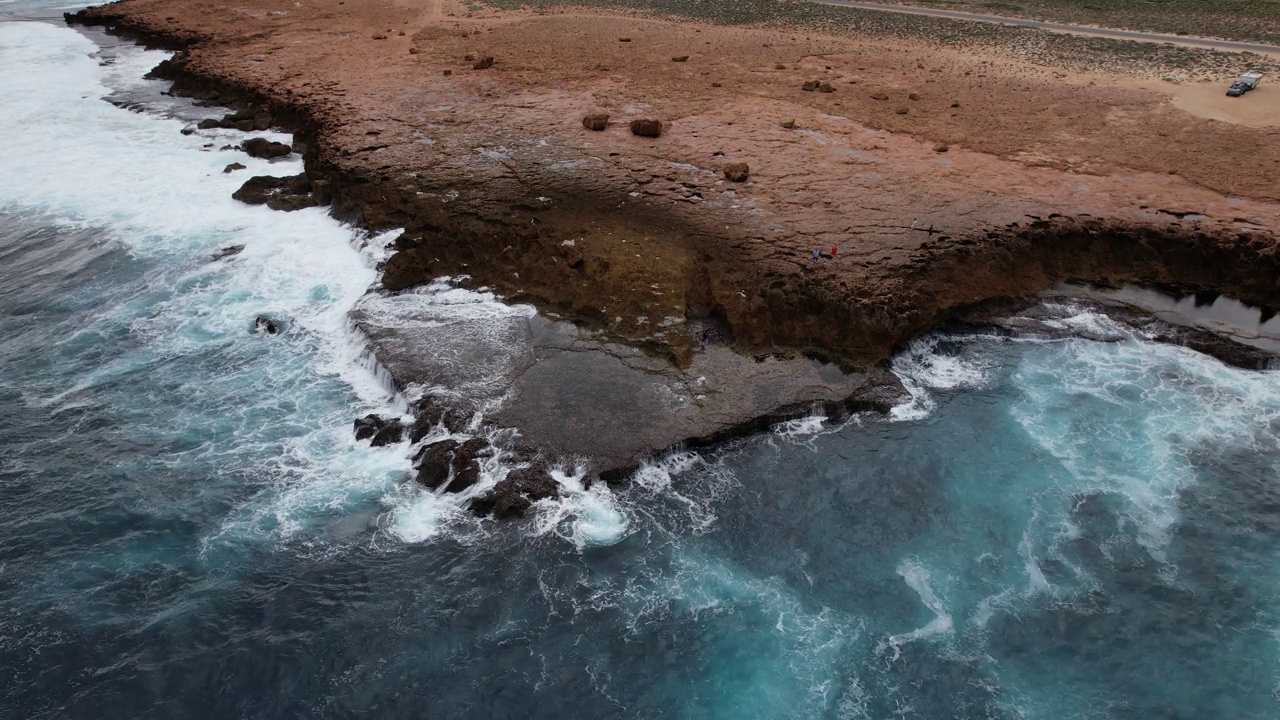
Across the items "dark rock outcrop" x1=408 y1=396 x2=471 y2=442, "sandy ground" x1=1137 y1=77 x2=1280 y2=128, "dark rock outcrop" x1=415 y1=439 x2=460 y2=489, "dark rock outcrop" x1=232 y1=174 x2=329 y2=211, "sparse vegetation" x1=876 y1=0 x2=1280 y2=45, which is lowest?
"dark rock outcrop" x1=415 y1=439 x2=460 y2=489

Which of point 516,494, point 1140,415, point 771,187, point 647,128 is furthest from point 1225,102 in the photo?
point 516,494

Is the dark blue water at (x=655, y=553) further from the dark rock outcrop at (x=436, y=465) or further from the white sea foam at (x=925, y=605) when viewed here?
the dark rock outcrop at (x=436, y=465)

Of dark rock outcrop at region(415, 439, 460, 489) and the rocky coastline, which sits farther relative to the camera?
the rocky coastline

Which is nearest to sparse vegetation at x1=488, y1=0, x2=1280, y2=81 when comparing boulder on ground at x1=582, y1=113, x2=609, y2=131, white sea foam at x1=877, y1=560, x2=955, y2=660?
boulder on ground at x1=582, y1=113, x2=609, y2=131

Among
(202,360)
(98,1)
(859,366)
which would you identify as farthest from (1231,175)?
(98,1)

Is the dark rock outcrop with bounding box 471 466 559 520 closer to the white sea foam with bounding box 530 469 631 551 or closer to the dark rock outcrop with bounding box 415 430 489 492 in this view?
the white sea foam with bounding box 530 469 631 551

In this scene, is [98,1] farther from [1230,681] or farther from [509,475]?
[1230,681]

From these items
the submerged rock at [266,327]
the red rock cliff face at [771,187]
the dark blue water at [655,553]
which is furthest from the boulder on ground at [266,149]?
the submerged rock at [266,327]
